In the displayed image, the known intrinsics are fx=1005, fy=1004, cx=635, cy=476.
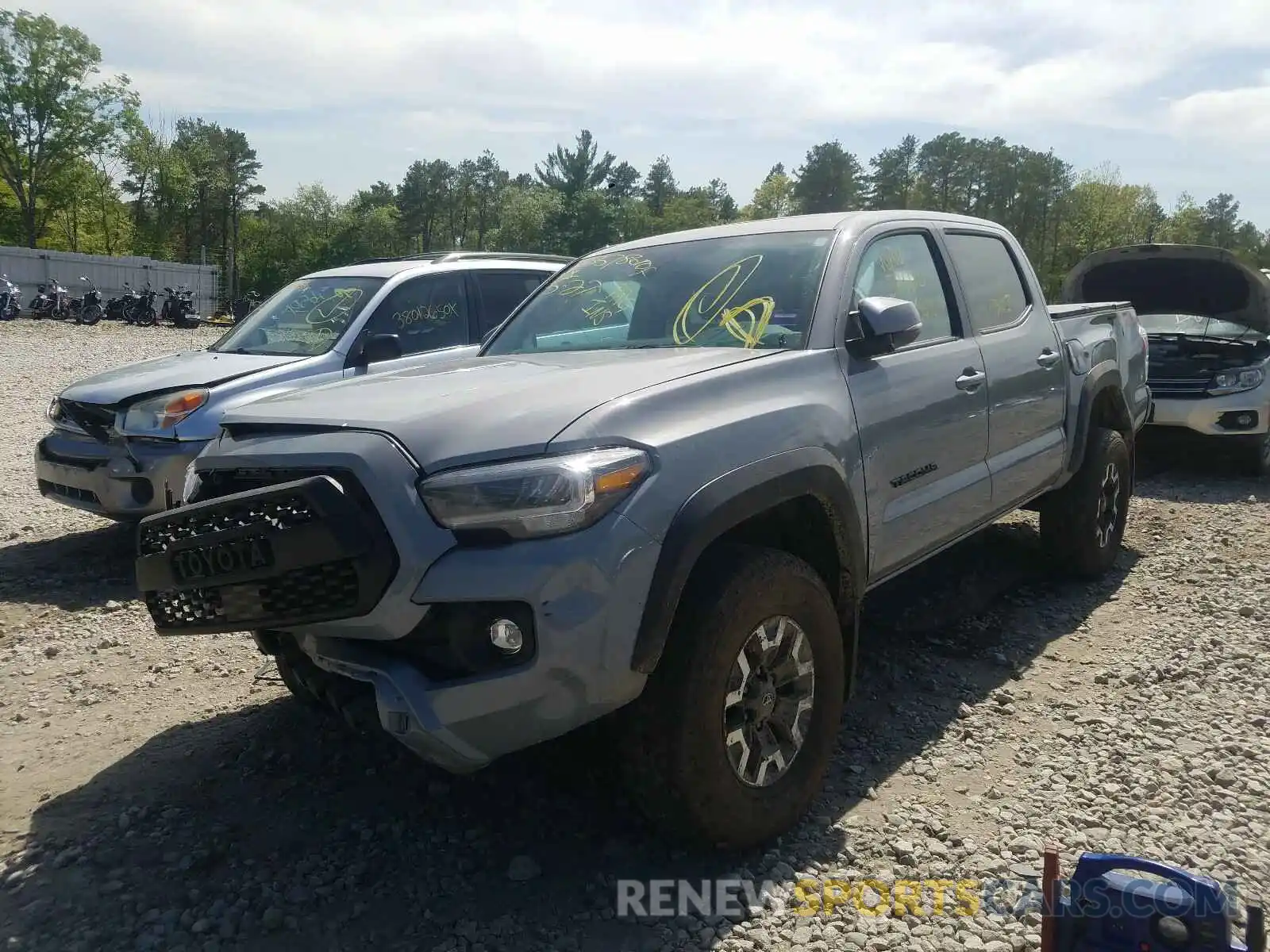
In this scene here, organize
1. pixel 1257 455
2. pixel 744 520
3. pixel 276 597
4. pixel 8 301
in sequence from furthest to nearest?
pixel 8 301
pixel 1257 455
pixel 744 520
pixel 276 597

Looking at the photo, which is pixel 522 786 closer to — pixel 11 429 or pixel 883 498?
pixel 883 498

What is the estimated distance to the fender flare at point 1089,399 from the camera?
5.14 m

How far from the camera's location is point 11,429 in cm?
1075

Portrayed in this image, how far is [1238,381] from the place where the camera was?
825 cm

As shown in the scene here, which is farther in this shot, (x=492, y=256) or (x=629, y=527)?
(x=492, y=256)

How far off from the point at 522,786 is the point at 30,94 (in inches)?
2318

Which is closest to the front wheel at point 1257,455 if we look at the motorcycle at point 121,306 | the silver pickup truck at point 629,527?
the silver pickup truck at point 629,527

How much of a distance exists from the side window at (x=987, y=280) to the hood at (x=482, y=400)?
1636 millimetres

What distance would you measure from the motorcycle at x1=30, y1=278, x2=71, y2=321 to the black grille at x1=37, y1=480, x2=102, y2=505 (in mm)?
25493

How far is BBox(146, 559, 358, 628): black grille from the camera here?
2502mm

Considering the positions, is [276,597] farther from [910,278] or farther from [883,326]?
[910,278]

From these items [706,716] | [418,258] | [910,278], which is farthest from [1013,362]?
[418,258]

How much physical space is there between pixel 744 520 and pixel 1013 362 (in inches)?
86.8

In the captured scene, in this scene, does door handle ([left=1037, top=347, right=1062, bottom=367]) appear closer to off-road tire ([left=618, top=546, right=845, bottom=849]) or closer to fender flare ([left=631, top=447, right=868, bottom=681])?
fender flare ([left=631, top=447, right=868, bottom=681])
